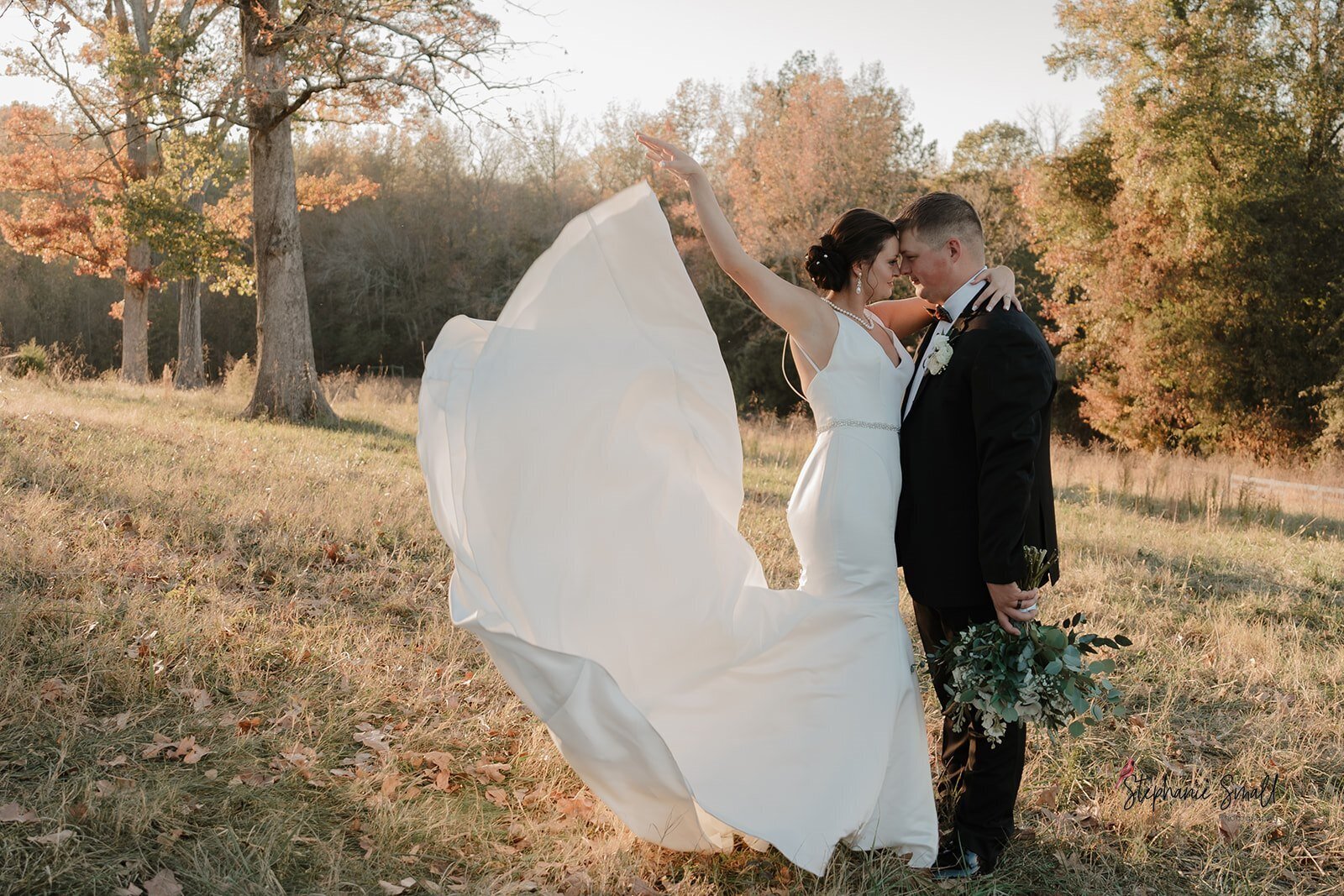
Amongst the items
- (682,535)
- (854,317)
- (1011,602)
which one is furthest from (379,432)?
(1011,602)

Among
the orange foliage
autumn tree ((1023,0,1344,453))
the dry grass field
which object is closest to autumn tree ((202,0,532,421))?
the dry grass field

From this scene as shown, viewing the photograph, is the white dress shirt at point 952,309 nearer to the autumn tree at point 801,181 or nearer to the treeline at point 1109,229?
the treeline at point 1109,229

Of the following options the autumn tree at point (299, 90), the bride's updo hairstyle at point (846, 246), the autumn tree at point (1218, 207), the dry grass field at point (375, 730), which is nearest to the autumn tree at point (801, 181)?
the autumn tree at point (1218, 207)

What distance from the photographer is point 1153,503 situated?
44.8 ft

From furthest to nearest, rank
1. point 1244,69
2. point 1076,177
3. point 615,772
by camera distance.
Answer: point 1076,177 < point 1244,69 < point 615,772

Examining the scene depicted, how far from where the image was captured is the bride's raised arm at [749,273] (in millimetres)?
3590

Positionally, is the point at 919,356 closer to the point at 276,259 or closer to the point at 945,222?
the point at 945,222

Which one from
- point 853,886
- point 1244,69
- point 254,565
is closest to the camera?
point 853,886

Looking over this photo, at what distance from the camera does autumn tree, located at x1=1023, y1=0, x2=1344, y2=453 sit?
70.7ft

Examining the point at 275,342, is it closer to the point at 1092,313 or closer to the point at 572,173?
the point at 1092,313

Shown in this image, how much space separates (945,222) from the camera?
3.73 m

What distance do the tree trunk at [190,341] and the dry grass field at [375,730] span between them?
50.7 feet

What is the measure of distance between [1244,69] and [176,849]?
82.6 feet

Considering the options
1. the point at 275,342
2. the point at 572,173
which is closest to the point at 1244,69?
the point at 275,342
